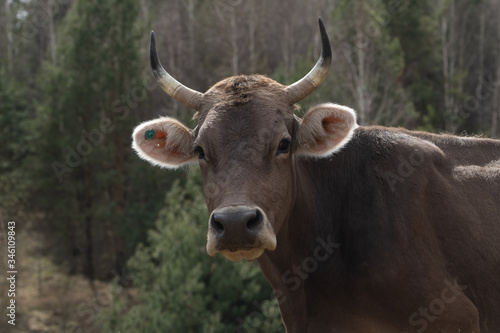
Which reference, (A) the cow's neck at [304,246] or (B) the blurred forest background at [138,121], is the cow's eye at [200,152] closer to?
(A) the cow's neck at [304,246]

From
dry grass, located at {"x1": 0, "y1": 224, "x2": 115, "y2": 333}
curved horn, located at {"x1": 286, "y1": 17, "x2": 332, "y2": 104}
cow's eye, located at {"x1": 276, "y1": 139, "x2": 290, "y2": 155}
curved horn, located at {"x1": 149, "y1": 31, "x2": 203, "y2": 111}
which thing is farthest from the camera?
dry grass, located at {"x1": 0, "y1": 224, "x2": 115, "y2": 333}

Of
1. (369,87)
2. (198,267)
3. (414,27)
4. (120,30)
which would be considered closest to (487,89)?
(414,27)

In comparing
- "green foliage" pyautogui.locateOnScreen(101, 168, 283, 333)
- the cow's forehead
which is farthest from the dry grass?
the cow's forehead

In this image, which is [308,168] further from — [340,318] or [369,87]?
[369,87]

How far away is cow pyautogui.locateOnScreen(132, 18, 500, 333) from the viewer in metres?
4.50

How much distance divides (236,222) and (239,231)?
7cm

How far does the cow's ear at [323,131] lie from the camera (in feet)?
15.8

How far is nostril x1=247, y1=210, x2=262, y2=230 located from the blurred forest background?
1591cm

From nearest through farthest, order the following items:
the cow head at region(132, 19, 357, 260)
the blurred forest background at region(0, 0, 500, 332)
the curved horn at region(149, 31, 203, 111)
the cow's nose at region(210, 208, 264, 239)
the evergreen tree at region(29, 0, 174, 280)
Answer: the cow's nose at region(210, 208, 264, 239) → the cow head at region(132, 19, 357, 260) → the curved horn at region(149, 31, 203, 111) → the blurred forest background at region(0, 0, 500, 332) → the evergreen tree at region(29, 0, 174, 280)

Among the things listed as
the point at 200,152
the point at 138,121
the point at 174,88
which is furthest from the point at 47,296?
the point at 200,152

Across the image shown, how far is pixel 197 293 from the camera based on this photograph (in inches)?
794

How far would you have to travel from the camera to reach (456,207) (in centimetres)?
497

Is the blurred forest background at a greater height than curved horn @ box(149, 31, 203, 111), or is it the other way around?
curved horn @ box(149, 31, 203, 111)

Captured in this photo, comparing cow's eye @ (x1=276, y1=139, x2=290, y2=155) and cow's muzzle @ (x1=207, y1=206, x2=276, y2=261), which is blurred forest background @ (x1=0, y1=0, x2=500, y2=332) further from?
cow's muzzle @ (x1=207, y1=206, x2=276, y2=261)
